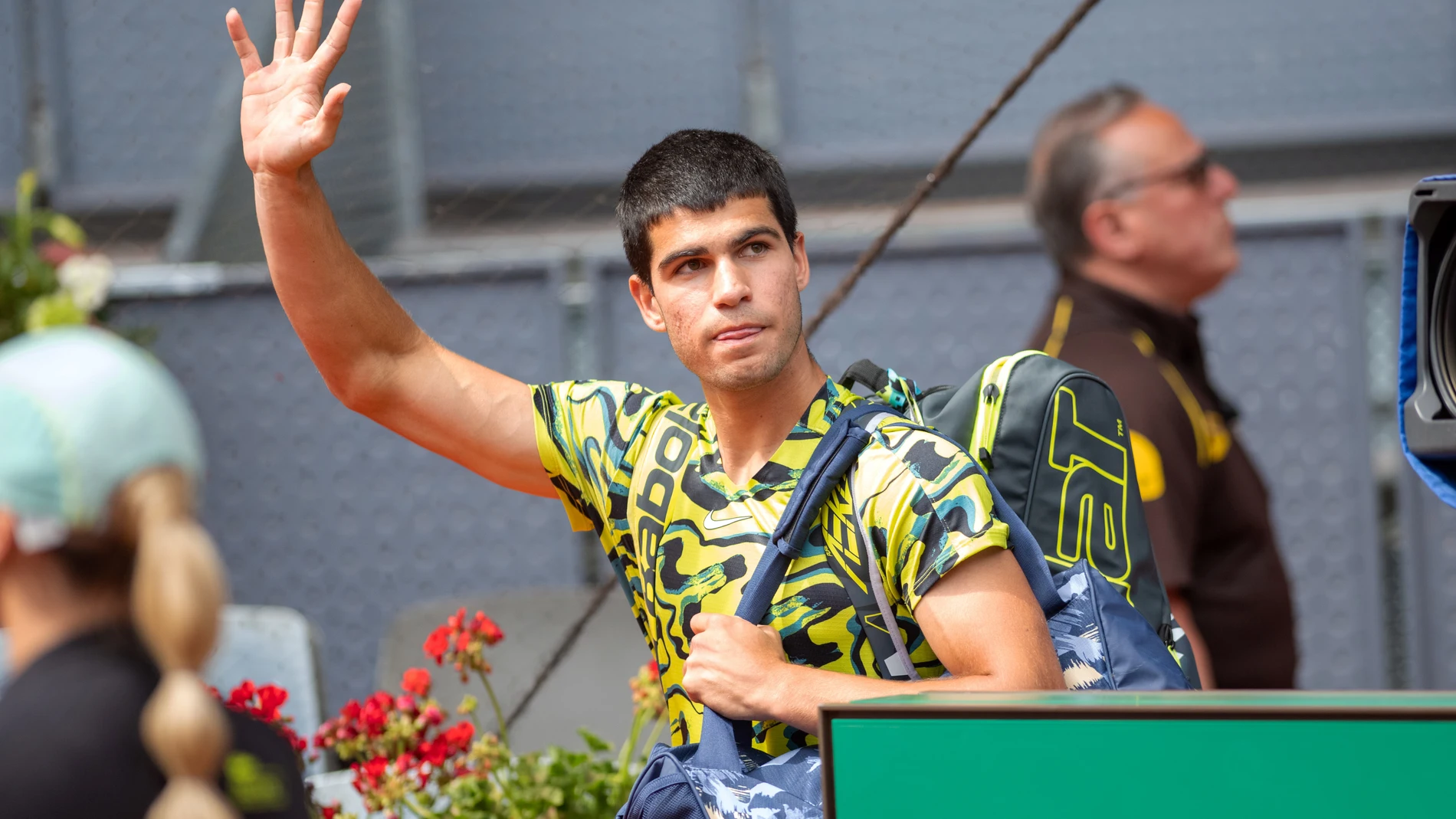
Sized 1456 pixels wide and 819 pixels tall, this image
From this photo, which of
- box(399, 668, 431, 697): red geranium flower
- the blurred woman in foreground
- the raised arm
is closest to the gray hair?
the raised arm

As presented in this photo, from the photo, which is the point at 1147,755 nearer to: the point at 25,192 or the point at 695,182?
the point at 695,182

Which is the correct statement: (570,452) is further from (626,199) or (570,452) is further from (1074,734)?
(1074,734)

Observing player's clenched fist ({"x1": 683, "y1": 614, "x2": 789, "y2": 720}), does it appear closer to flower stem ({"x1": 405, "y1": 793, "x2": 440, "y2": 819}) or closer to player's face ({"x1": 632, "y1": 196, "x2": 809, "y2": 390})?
player's face ({"x1": 632, "y1": 196, "x2": 809, "y2": 390})

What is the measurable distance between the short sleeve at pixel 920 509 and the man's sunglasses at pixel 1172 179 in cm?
160

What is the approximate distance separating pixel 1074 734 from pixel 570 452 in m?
0.86

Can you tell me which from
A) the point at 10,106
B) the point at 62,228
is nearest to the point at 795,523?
the point at 62,228

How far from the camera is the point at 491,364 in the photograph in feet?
12.6

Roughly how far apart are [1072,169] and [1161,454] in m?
0.82

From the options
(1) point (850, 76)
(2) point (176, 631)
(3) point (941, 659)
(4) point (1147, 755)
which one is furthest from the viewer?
(1) point (850, 76)

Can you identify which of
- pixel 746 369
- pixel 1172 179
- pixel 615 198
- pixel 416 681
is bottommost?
pixel 416 681

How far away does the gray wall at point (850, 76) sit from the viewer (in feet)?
15.3

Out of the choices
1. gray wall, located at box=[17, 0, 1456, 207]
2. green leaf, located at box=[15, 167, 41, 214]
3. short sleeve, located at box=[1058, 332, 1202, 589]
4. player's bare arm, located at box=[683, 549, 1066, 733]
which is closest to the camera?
player's bare arm, located at box=[683, 549, 1066, 733]

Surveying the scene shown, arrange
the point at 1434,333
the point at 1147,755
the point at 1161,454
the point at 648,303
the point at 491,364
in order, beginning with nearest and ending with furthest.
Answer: the point at 1147,755 < the point at 1434,333 < the point at 648,303 < the point at 1161,454 < the point at 491,364

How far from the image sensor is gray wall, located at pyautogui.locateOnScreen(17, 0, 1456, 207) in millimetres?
4660
